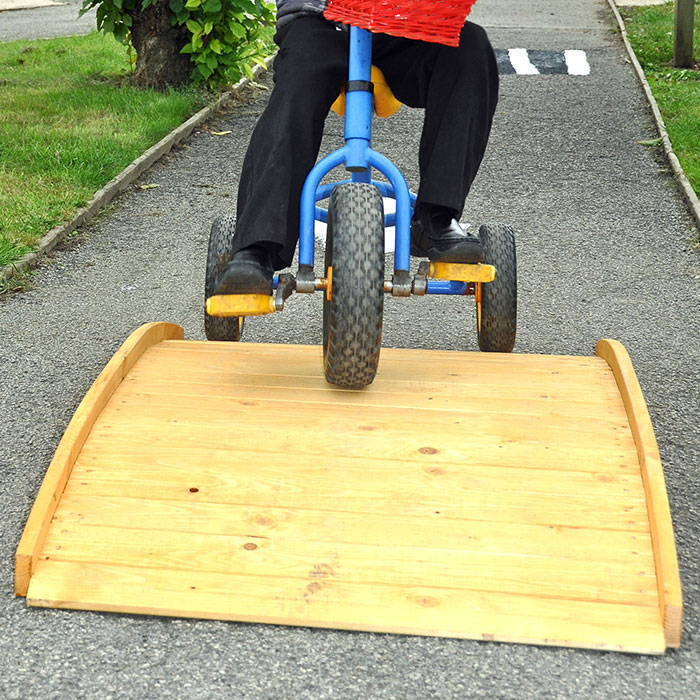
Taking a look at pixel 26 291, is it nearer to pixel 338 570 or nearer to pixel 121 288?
pixel 121 288

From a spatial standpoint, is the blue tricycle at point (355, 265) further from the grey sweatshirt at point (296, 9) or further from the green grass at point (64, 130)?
the green grass at point (64, 130)

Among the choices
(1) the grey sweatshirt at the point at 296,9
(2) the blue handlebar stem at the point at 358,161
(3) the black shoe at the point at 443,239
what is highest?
(1) the grey sweatshirt at the point at 296,9

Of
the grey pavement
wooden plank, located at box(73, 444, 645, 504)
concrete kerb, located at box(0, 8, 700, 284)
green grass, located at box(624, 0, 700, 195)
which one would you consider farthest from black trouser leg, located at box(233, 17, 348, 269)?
the grey pavement

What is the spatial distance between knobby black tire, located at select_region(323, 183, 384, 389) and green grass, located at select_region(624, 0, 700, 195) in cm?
397

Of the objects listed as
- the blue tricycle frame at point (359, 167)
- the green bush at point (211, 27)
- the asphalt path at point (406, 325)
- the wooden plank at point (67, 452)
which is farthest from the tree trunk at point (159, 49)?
the blue tricycle frame at point (359, 167)

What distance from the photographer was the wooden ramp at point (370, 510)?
2164 millimetres

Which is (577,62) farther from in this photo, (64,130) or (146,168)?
(64,130)

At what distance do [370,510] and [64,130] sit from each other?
17.4 ft

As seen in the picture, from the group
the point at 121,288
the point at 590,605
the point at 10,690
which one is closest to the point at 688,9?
the point at 121,288

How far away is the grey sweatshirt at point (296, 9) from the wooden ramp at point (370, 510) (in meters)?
1.14

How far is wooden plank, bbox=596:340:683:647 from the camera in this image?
2098 millimetres

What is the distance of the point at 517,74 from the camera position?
9906 millimetres

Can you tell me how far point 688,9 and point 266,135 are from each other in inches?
288

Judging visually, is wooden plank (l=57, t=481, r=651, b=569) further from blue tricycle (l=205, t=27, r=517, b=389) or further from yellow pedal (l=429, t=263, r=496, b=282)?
yellow pedal (l=429, t=263, r=496, b=282)
